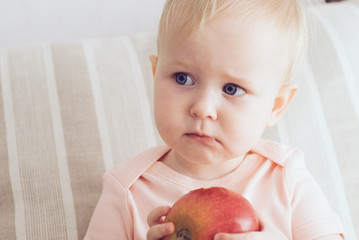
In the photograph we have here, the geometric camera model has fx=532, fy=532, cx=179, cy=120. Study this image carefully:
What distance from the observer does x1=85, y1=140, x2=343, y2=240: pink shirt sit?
936mm

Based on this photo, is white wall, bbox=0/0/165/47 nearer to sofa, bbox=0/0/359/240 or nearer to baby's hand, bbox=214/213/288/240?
sofa, bbox=0/0/359/240

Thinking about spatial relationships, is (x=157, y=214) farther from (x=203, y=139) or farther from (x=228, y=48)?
(x=228, y=48)

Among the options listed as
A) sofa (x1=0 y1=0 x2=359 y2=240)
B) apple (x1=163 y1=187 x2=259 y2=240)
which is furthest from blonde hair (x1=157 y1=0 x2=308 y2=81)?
sofa (x1=0 y1=0 x2=359 y2=240)

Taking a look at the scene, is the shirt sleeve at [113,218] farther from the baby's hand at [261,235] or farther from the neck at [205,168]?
the baby's hand at [261,235]

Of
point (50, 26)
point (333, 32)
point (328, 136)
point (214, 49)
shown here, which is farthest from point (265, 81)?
point (50, 26)

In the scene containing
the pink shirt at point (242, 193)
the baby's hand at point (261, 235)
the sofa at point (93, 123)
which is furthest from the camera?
the sofa at point (93, 123)

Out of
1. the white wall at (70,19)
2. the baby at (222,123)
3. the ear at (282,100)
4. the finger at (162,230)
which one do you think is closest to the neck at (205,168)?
the baby at (222,123)

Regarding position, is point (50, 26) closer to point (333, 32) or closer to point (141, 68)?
point (141, 68)

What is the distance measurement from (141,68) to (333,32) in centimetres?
51

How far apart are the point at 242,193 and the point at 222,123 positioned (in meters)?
0.18

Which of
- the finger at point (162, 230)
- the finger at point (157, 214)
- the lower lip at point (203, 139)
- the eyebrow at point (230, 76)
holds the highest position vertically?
the eyebrow at point (230, 76)

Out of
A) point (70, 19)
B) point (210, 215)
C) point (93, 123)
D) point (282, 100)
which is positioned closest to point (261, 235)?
point (210, 215)

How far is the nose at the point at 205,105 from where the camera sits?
81cm

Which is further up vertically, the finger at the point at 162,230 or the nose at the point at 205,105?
the nose at the point at 205,105
